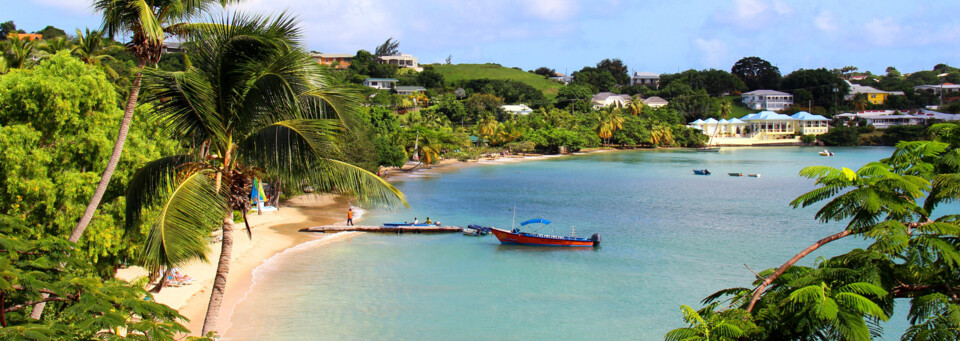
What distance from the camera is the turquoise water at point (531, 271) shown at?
786 inches

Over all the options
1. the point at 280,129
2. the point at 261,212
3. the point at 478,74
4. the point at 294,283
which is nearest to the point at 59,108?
the point at 280,129

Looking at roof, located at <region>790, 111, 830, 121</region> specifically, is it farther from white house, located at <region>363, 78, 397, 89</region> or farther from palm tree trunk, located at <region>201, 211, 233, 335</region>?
palm tree trunk, located at <region>201, 211, 233, 335</region>

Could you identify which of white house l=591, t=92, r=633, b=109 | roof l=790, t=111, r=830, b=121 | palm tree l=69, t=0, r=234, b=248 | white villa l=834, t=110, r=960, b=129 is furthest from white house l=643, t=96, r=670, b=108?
palm tree l=69, t=0, r=234, b=248

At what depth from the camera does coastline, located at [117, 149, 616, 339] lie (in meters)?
18.9

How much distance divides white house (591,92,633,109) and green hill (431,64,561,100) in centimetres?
2003

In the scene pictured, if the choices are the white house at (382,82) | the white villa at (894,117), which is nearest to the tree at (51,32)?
the white house at (382,82)

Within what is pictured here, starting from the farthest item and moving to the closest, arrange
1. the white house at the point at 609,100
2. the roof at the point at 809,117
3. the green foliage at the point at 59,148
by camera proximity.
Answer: the white house at the point at 609,100 < the roof at the point at 809,117 < the green foliage at the point at 59,148

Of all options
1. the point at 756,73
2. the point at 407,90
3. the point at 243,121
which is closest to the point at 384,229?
the point at 243,121

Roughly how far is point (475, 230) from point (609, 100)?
387 feet

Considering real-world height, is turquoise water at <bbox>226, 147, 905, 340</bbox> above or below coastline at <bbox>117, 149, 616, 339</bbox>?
below

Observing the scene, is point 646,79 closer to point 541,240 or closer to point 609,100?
point 609,100

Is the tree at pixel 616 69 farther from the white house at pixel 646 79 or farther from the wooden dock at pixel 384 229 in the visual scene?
the wooden dock at pixel 384 229

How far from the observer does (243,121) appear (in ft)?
30.5

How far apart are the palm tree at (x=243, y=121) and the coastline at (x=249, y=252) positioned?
1127mm
